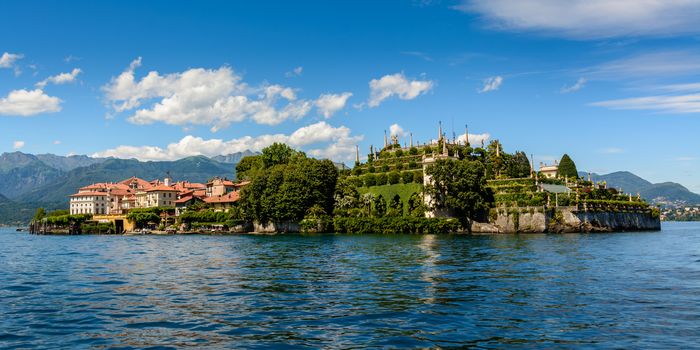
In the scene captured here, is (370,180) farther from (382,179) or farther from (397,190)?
(397,190)

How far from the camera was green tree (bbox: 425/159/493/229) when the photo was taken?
10006 centimetres

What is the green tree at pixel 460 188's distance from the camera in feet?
328

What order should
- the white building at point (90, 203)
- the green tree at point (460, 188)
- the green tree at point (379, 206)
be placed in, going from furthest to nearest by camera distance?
1. the white building at point (90, 203)
2. the green tree at point (379, 206)
3. the green tree at point (460, 188)

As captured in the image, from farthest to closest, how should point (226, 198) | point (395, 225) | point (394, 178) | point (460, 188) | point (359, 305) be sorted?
point (226, 198) < point (394, 178) < point (395, 225) < point (460, 188) < point (359, 305)

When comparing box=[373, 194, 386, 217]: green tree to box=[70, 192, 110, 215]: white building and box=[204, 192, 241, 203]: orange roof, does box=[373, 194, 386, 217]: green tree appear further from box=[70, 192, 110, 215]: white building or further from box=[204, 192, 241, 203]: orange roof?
box=[70, 192, 110, 215]: white building

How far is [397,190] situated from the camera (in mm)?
113312

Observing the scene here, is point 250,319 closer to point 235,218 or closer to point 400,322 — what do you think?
point 400,322

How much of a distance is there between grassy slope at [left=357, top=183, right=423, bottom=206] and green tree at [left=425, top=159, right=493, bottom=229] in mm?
6885

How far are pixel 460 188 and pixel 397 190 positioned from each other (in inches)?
642

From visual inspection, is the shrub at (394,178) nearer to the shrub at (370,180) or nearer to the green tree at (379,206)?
the shrub at (370,180)

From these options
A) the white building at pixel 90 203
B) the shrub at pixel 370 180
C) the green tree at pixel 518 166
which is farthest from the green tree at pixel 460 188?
the white building at pixel 90 203

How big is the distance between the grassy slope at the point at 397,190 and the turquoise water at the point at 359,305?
221 ft

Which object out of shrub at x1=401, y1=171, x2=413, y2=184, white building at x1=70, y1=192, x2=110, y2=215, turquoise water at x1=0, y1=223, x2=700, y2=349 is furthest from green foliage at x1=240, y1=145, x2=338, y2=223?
white building at x1=70, y1=192, x2=110, y2=215

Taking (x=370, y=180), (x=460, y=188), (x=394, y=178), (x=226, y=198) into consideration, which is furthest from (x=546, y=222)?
(x=226, y=198)
